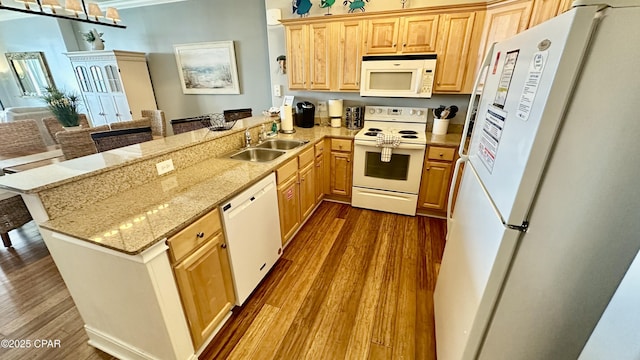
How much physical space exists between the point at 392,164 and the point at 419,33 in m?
1.38

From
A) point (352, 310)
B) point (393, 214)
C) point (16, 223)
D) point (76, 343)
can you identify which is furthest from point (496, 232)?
point (16, 223)

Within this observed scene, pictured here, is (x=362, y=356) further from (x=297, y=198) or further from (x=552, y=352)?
(x=297, y=198)

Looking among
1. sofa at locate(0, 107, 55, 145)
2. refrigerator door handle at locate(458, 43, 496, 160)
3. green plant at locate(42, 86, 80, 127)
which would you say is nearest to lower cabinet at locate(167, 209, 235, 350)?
refrigerator door handle at locate(458, 43, 496, 160)

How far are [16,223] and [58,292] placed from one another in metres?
1.04

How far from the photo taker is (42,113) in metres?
5.00

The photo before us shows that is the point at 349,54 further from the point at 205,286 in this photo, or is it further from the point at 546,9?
the point at 205,286

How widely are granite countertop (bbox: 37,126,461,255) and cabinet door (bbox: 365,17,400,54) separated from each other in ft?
5.77

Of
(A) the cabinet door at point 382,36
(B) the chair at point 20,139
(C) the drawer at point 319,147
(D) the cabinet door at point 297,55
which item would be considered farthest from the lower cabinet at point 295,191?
(B) the chair at point 20,139

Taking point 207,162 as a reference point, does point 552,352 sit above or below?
below

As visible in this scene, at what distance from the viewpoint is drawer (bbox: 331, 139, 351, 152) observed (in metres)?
2.94

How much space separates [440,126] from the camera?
284 centimetres

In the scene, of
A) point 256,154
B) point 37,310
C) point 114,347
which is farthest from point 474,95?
point 37,310

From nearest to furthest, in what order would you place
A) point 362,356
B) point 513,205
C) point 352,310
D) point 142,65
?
point 513,205 < point 362,356 < point 352,310 < point 142,65

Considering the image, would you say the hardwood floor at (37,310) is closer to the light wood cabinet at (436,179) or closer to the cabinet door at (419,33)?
the light wood cabinet at (436,179)
